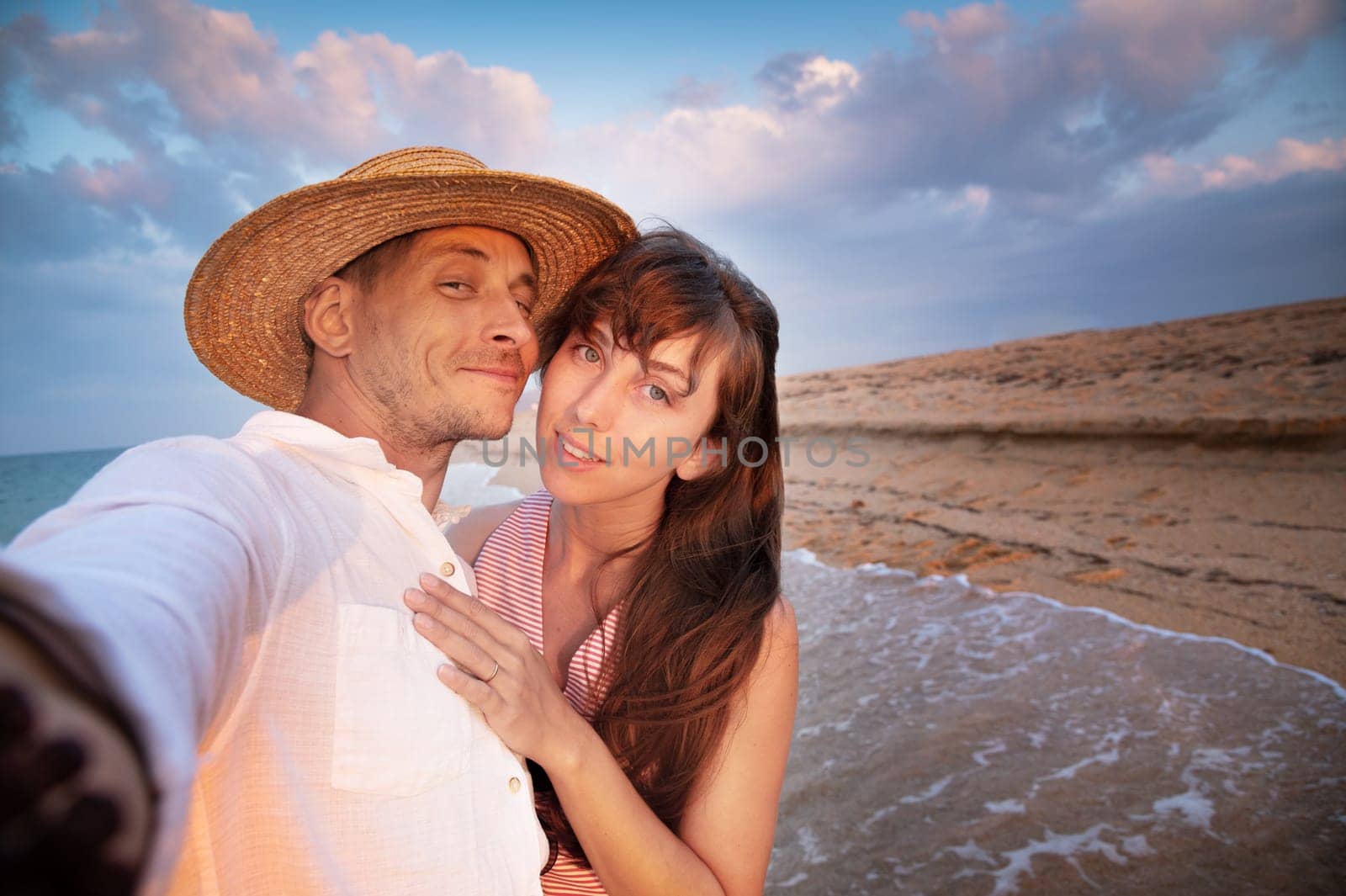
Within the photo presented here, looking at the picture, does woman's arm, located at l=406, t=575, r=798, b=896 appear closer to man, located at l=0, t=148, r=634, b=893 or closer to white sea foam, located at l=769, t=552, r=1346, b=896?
man, located at l=0, t=148, r=634, b=893

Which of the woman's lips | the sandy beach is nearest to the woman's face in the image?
the woman's lips

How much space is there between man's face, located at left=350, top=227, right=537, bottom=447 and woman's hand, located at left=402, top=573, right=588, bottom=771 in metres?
0.76

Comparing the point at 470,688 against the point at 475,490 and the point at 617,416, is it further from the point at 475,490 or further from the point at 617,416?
the point at 475,490

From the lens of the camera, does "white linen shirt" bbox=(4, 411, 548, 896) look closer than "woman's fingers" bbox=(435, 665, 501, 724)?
Yes

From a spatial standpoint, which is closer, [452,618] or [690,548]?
[452,618]

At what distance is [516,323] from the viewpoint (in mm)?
2268

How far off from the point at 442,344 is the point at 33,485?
26229mm

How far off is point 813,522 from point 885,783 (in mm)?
5221

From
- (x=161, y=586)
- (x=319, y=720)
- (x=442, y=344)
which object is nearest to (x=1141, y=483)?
(x=442, y=344)

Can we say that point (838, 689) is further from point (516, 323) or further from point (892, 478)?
point (892, 478)

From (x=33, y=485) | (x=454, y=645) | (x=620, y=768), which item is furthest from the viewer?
(x=33, y=485)

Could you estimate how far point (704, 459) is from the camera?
2.70 m

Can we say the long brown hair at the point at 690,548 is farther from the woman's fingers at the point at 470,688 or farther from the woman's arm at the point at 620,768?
the woman's fingers at the point at 470,688

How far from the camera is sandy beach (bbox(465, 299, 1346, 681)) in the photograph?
519cm
